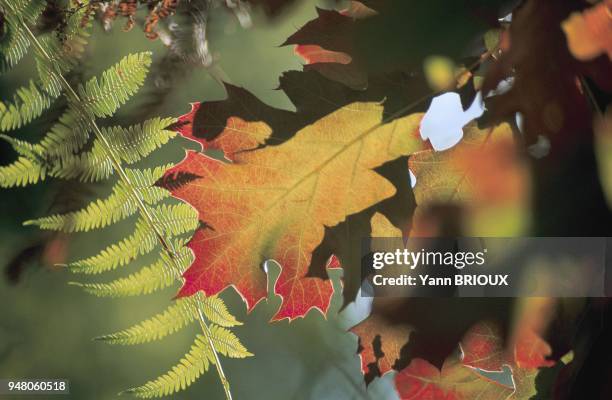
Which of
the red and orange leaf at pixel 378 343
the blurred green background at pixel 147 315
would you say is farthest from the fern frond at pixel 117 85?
the red and orange leaf at pixel 378 343

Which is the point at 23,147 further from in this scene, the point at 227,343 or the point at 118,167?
the point at 227,343

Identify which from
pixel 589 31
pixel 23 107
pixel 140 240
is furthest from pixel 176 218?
pixel 589 31

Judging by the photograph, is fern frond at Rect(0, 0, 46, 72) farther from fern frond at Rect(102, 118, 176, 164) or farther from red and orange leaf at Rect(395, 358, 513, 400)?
red and orange leaf at Rect(395, 358, 513, 400)

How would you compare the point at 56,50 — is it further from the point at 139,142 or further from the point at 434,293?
the point at 434,293

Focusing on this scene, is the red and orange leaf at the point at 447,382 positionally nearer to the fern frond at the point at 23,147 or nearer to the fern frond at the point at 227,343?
the fern frond at the point at 227,343

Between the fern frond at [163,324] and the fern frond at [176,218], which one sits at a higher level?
the fern frond at [176,218]
